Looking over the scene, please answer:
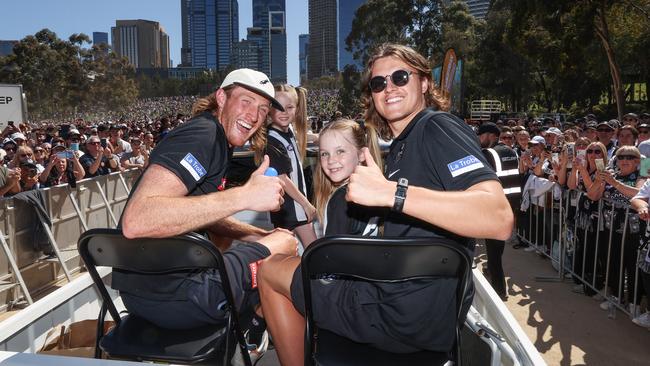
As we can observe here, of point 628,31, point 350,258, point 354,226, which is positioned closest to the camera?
point 350,258

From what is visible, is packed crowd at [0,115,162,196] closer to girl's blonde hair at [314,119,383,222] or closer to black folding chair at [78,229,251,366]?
girl's blonde hair at [314,119,383,222]

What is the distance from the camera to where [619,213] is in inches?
227

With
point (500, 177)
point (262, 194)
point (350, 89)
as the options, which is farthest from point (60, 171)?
point (350, 89)

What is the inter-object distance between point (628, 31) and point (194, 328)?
96.7ft

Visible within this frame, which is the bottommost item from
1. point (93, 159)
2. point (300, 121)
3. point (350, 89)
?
point (93, 159)

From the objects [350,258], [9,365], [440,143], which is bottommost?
[9,365]

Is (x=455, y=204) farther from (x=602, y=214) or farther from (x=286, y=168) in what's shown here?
(x=602, y=214)

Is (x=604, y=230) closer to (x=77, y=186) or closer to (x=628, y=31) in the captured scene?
(x=77, y=186)

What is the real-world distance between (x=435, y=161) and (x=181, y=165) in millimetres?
951

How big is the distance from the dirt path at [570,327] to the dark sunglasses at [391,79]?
350 cm

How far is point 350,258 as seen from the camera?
70.0 inches

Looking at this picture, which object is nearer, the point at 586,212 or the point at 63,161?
the point at 586,212

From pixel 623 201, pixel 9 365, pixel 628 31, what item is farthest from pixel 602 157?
pixel 628 31

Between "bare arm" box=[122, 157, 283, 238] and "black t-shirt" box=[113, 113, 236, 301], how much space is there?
0.14 ft
